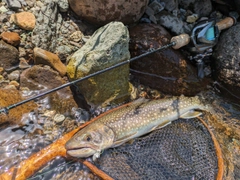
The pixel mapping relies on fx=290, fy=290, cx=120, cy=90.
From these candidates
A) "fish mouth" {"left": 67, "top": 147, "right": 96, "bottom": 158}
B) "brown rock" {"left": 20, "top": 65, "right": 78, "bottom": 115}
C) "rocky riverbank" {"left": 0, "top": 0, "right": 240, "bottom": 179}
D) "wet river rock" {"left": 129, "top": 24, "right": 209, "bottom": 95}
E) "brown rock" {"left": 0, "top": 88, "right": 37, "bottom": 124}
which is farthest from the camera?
"wet river rock" {"left": 129, "top": 24, "right": 209, "bottom": 95}

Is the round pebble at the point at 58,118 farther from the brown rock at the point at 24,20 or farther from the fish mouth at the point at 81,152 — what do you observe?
the brown rock at the point at 24,20

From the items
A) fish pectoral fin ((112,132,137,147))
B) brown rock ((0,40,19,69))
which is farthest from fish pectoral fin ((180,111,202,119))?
brown rock ((0,40,19,69))

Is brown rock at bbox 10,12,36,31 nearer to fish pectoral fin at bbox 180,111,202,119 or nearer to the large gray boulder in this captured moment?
the large gray boulder

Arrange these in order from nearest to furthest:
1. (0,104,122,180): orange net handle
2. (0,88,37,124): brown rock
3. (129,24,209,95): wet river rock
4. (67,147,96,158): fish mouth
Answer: (0,104,122,180): orange net handle < (67,147,96,158): fish mouth < (0,88,37,124): brown rock < (129,24,209,95): wet river rock

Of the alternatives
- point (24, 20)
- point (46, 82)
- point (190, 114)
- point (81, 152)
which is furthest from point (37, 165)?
point (24, 20)

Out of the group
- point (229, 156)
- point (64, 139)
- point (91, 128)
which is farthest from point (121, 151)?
point (229, 156)

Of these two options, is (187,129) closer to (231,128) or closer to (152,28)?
(231,128)

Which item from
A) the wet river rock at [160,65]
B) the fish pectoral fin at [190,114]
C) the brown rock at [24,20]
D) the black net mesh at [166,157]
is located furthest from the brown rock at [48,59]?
the fish pectoral fin at [190,114]

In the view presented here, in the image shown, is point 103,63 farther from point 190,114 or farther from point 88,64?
point 190,114
